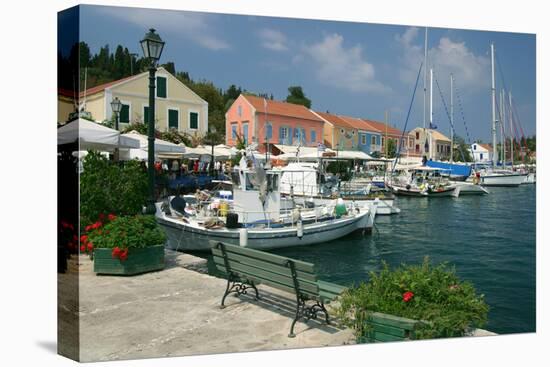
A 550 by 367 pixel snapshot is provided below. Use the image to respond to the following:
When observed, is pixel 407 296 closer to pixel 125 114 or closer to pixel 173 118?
pixel 125 114

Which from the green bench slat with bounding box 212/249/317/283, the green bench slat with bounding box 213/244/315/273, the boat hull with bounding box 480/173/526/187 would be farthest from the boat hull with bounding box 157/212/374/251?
the boat hull with bounding box 480/173/526/187

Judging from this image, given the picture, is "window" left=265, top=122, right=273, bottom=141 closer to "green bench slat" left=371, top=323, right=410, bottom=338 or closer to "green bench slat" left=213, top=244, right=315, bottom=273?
"green bench slat" left=213, top=244, right=315, bottom=273

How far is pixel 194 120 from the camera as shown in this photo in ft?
41.6

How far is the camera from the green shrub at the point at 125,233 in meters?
6.82

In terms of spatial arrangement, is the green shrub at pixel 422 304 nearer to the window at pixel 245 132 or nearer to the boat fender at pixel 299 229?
the window at pixel 245 132

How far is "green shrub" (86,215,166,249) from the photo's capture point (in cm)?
682

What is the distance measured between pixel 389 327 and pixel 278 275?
47.4 inches

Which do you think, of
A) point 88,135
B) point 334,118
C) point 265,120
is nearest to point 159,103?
point 265,120

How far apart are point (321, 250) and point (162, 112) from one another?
6200 millimetres

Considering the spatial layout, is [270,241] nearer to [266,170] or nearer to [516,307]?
[266,170]

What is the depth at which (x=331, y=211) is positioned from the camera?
1603 centimetres

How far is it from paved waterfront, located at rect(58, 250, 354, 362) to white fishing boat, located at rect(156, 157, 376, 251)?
5.51 m

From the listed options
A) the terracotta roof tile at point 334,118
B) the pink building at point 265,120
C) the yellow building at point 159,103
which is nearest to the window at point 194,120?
the yellow building at point 159,103

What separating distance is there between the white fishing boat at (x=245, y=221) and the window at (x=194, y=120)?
1.63 meters
